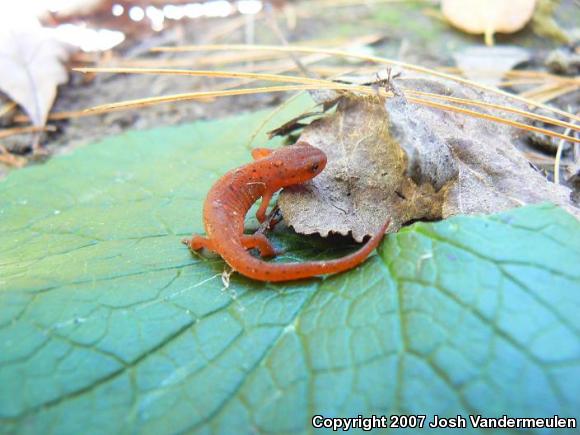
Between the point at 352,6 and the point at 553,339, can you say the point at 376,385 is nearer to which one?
the point at 553,339

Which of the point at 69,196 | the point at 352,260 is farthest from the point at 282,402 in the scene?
the point at 69,196

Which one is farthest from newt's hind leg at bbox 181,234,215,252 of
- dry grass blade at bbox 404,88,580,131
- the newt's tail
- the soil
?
the soil

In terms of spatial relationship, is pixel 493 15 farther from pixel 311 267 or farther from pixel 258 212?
pixel 311 267

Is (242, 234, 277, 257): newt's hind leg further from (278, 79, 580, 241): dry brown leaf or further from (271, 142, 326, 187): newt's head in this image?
(271, 142, 326, 187): newt's head

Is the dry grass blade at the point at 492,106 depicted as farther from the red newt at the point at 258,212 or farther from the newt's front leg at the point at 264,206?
the newt's front leg at the point at 264,206

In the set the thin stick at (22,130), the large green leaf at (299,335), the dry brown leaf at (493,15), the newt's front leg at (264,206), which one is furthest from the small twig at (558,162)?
the thin stick at (22,130)

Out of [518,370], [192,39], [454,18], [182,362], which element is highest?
[454,18]

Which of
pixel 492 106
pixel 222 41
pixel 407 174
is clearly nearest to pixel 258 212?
pixel 407 174
